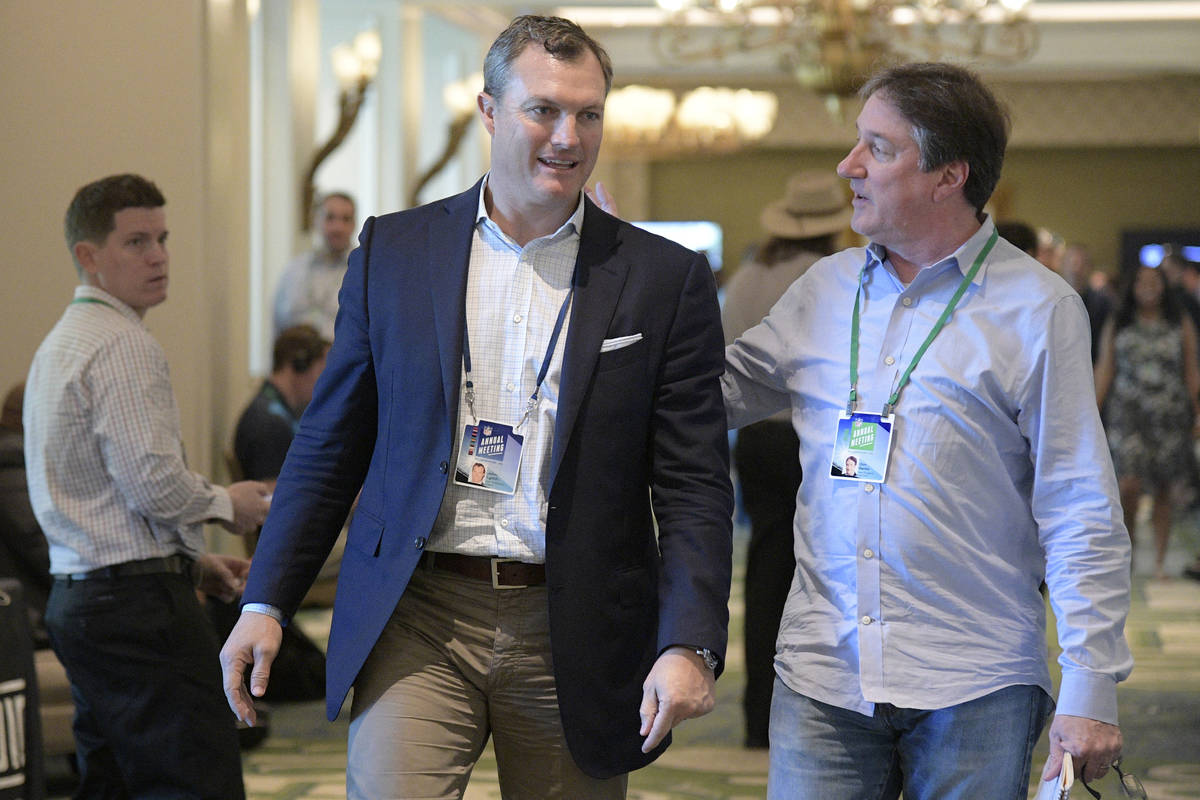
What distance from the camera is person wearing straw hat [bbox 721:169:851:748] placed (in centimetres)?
422

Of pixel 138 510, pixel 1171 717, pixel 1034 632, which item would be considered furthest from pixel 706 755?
pixel 1034 632

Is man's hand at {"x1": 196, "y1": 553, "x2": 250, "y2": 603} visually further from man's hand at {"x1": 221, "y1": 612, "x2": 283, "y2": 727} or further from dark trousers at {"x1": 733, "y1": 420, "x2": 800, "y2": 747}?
dark trousers at {"x1": 733, "y1": 420, "x2": 800, "y2": 747}

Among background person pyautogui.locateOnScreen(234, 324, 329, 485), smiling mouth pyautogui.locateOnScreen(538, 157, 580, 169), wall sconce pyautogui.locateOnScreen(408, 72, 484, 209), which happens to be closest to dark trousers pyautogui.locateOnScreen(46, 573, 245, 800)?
smiling mouth pyautogui.locateOnScreen(538, 157, 580, 169)

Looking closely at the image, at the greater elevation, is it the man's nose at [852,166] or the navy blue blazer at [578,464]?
the man's nose at [852,166]

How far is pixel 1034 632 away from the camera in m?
2.00

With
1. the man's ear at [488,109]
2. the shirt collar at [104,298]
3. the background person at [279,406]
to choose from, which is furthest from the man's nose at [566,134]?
the background person at [279,406]

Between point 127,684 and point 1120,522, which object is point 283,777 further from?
point 1120,522

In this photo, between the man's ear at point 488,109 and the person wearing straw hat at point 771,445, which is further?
the person wearing straw hat at point 771,445

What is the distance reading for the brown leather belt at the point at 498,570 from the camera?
6.55 feet

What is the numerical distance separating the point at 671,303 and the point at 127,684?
1.68 metres

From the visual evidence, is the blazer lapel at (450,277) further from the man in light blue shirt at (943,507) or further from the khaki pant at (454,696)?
the man in light blue shirt at (943,507)

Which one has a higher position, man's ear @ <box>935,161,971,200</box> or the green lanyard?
man's ear @ <box>935,161,971,200</box>

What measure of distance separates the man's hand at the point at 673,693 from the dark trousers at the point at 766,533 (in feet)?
7.29

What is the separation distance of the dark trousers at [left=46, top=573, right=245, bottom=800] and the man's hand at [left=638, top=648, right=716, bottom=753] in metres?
1.51
